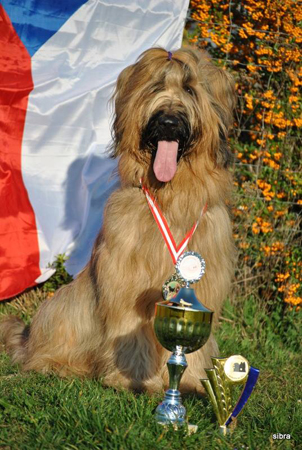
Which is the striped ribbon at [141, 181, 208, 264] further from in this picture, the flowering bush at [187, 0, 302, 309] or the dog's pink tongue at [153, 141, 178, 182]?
the flowering bush at [187, 0, 302, 309]

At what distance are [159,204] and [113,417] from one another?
4.61ft

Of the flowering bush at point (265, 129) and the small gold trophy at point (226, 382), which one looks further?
the flowering bush at point (265, 129)

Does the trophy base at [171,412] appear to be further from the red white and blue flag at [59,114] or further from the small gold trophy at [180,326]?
the red white and blue flag at [59,114]

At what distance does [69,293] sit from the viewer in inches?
183

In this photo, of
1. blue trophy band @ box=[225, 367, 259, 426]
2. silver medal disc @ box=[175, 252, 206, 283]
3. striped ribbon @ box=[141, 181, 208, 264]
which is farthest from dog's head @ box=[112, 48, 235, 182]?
blue trophy band @ box=[225, 367, 259, 426]

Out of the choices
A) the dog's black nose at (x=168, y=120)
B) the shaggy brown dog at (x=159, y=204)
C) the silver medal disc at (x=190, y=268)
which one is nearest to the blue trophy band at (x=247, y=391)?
the silver medal disc at (x=190, y=268)

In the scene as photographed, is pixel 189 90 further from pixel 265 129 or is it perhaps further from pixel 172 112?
pixel 265 129

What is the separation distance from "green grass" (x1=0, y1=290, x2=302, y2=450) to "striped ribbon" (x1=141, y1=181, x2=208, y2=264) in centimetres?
88

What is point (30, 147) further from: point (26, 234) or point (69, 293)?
point (69, 293)

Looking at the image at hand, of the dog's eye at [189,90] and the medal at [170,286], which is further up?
the dog's eye at [189,90]

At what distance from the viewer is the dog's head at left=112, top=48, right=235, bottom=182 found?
3869mm

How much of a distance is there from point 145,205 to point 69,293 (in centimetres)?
97

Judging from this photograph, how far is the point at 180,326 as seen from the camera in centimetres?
311

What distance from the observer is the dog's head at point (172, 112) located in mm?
3869
